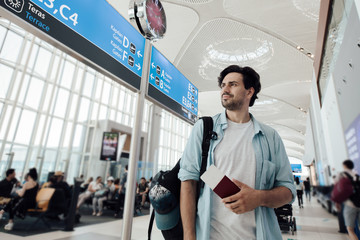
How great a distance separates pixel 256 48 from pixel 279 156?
9.39 metres

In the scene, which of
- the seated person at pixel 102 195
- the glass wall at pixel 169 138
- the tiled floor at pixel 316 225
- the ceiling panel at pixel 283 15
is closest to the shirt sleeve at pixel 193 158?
the tiled floor at pixel 316 225

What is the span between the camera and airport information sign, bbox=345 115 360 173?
1.23 meters

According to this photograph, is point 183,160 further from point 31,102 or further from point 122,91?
point 122,91

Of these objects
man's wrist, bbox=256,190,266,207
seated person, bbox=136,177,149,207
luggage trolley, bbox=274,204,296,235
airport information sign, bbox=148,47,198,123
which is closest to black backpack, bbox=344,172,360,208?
man's wrist, bbox=256,190,266,207

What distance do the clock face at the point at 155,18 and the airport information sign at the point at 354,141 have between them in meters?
2.64

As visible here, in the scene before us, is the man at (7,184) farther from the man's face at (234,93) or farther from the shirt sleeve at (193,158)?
the man's face at (234,93)

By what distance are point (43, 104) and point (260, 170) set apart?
15.2 m

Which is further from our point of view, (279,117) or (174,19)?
(279,117)

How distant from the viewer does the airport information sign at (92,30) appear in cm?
187

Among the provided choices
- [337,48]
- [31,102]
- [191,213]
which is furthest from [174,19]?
[31,102]

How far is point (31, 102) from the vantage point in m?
13.2

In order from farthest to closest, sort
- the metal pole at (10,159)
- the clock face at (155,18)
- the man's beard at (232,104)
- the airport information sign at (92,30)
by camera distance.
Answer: the metal pole at (10,159) < the clock face at (155,18) < the airport information sign at (92,30) < the man's beard at (232,104)

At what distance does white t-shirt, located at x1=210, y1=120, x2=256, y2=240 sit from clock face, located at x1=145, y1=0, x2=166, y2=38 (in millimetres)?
2240

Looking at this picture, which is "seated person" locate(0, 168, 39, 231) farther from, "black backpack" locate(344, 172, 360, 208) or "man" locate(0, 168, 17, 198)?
"black backpack" locate(344, 172, 360, 208)
